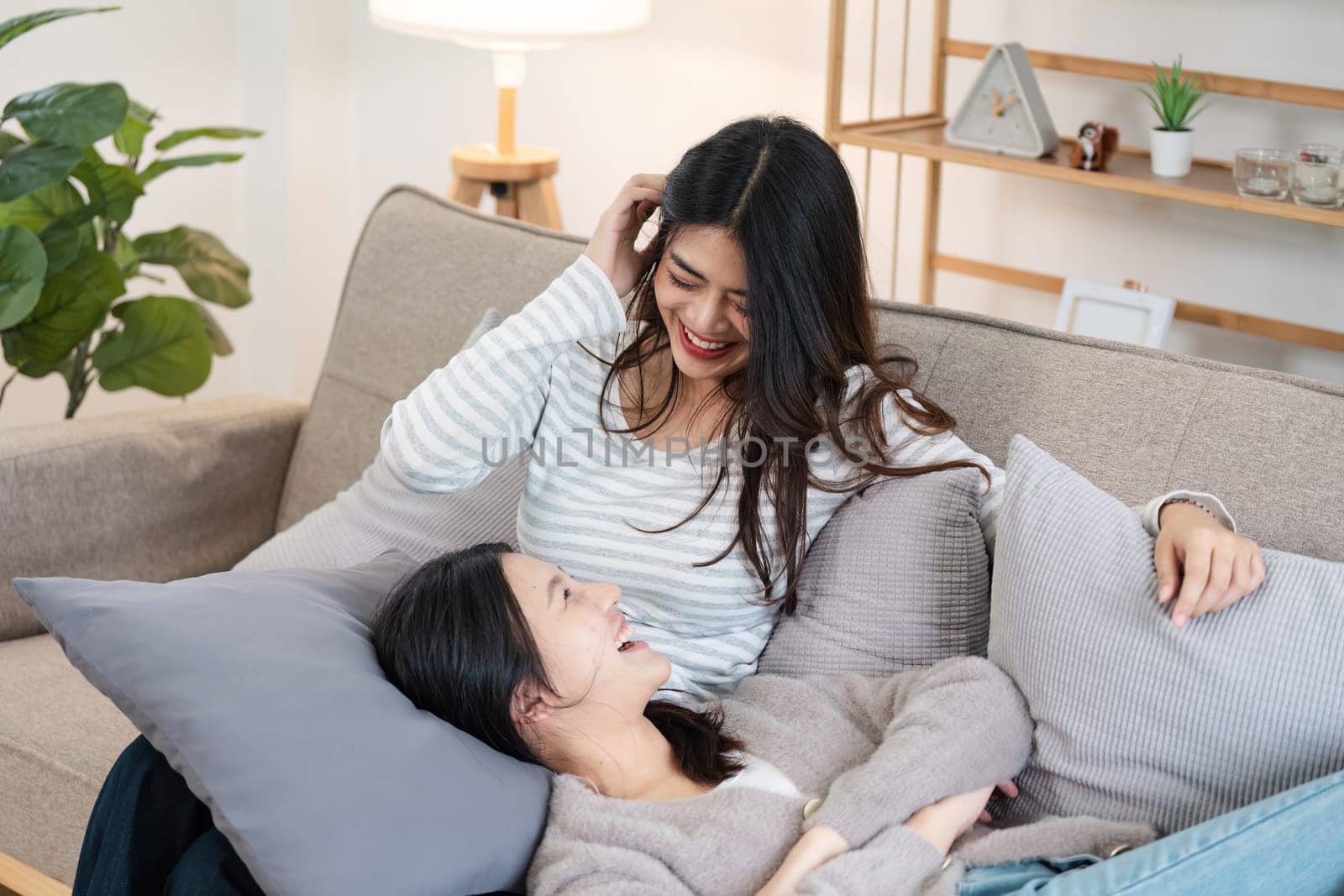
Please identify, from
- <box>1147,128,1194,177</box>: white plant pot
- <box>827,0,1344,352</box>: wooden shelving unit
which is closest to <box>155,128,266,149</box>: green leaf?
<box>827,0,1344,352</box>: wooden shelving unit

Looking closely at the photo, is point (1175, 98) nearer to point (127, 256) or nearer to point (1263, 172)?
point (1263, 172)

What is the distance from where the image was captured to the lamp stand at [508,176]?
2533 mm

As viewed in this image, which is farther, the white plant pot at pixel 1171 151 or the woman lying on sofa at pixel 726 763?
the white plant pot at pixel 1171 151

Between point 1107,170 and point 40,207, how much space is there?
63.4 inches

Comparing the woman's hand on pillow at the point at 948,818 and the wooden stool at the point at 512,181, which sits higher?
the wooden stool at the point at 512,181

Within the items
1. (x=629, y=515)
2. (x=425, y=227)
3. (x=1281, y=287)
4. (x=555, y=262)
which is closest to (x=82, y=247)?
(x=425, y=227)

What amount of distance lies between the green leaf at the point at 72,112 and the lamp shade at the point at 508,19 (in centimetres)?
55

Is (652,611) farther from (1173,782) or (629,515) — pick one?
(1173,782)

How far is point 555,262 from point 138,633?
851 mm

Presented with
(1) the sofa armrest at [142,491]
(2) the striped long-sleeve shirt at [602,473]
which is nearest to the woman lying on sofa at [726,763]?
(2) the striped long-sleeve shirt at [602,473]

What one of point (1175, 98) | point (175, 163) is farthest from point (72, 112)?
point (1175, 98)

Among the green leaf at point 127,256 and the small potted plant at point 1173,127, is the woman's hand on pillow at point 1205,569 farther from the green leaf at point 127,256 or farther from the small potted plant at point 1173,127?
the green leaf at point 127,256

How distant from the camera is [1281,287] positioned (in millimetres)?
2248

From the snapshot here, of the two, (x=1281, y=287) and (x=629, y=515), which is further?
(x=1281, y=287)
